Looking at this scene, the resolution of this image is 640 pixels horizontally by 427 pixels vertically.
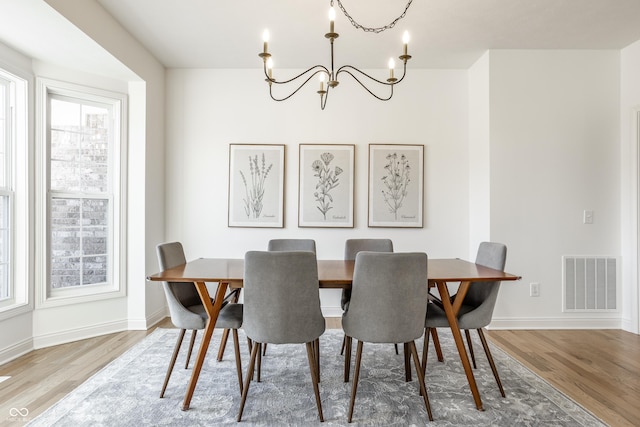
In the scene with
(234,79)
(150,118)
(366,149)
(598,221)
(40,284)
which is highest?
(234,79)

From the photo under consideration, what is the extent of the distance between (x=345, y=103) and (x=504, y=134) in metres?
1.64

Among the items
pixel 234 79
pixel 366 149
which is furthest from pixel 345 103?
pixel 234 79

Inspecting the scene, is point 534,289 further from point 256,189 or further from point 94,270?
point 94,270

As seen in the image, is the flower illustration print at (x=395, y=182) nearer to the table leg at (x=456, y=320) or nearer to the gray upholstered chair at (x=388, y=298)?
the table leg at (x=456, y=320)

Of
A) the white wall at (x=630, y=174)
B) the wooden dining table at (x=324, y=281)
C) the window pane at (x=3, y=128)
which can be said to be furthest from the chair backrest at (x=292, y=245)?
the white wall at (x=630, y=174)

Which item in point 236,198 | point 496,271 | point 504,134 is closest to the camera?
point 496,271

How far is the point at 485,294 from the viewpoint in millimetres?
2340

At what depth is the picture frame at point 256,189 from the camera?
150 inches

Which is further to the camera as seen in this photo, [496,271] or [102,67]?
[102,67]

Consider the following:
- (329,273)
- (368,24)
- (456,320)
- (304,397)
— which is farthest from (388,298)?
(368,24)

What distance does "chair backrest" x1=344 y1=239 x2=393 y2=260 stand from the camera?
120 inches

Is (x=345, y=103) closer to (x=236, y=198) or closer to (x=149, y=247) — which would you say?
(x=236, y=198)

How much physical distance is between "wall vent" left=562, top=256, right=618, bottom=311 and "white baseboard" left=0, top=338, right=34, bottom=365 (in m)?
4.81

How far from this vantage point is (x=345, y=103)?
3844 millimetres
